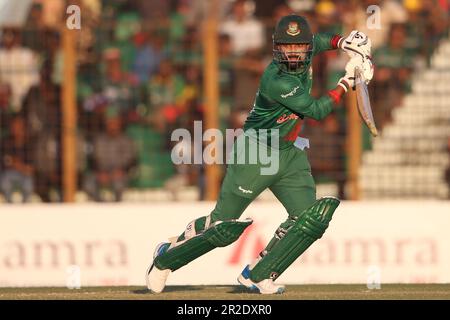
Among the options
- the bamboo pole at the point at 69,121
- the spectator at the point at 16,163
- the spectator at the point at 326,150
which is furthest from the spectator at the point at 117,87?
the spectator at the point at 326,150

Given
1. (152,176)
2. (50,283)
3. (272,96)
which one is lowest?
(50,283)

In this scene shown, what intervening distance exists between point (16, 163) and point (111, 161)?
0.95 m

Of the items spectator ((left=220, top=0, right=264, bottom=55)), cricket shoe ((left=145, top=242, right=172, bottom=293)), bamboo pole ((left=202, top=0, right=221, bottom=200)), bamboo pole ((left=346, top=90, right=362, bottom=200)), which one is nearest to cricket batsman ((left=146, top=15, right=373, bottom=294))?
cricket shoe ((left=145, top=242, right=172, bottom=293))

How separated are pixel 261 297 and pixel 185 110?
403 centimetres

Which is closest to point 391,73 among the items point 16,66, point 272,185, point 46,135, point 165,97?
point 165,97

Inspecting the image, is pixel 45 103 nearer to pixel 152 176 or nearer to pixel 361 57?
pixel 152 176

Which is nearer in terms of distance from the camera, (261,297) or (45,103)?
(261,297)

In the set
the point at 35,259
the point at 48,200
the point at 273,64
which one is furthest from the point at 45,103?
the point at 273,64

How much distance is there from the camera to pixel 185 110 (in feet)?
42.8

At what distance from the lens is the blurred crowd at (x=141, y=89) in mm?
12875

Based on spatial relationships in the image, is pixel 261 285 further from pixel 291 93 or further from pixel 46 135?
pixel 46 135

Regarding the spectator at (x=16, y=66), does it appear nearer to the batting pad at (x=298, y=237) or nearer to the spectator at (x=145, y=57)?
the spectator at (x=145, y=57)

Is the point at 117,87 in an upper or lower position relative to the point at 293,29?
lower

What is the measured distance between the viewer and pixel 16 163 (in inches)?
511
